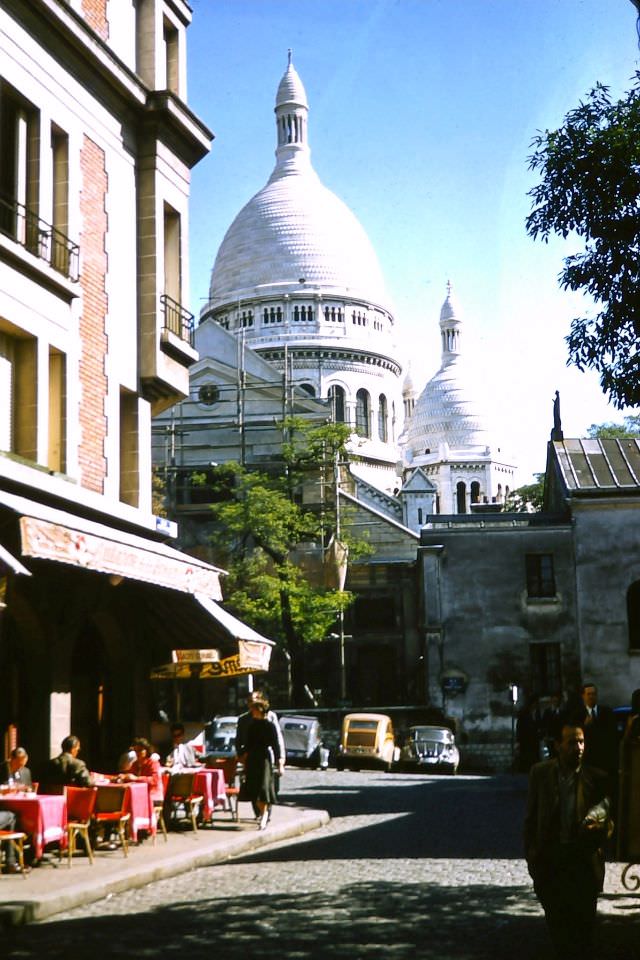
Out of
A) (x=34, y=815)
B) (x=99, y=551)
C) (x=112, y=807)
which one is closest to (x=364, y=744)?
(x=112, y=807)

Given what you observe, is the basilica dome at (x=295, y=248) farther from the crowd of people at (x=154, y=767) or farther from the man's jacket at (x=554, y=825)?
the man's jacket at (x=554, y=825)

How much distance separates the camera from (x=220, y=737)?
36.9 meters

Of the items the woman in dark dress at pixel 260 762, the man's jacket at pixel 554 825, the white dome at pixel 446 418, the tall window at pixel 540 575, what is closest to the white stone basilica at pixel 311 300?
the white dome at pixel 446 418

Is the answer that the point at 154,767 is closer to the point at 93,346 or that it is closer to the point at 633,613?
the point at 93,346

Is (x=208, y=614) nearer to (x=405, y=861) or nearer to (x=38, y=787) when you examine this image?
(x=38, y=787)

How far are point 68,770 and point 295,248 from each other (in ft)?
310

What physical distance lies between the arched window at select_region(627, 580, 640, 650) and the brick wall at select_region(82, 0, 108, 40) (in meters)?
28.4

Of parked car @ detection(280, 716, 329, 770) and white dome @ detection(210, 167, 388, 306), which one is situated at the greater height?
white dome @ detection(210, 167, 388, 306)

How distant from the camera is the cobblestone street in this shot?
8.78 meters

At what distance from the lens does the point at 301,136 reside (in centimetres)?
12294

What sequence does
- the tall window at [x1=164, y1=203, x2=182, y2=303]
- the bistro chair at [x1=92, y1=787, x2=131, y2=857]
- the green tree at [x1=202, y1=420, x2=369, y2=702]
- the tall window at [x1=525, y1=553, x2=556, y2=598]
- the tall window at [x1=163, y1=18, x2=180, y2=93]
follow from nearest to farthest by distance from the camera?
the bistro chair at [x1=92, y1=787, x2=131, y2=857] < the tall window at [x1=164, y1=203, x2=182, y2=303] < the tall window at [x1=163, y1=18, x2=180, y2=93] < the tall window at [x1=525, y1=553, x2=556, y2=598] < the green tree at [x1=202, y1=420, x2=369, y2=702]

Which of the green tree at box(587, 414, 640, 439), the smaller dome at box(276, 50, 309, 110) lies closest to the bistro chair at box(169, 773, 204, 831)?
the green tree at box(587, 414, 640, 439)

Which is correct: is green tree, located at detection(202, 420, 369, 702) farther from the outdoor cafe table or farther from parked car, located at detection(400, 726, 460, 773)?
the outdoor cafe table

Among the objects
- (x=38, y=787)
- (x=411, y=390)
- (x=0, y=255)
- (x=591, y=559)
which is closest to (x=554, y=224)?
(x=0, y=255)
